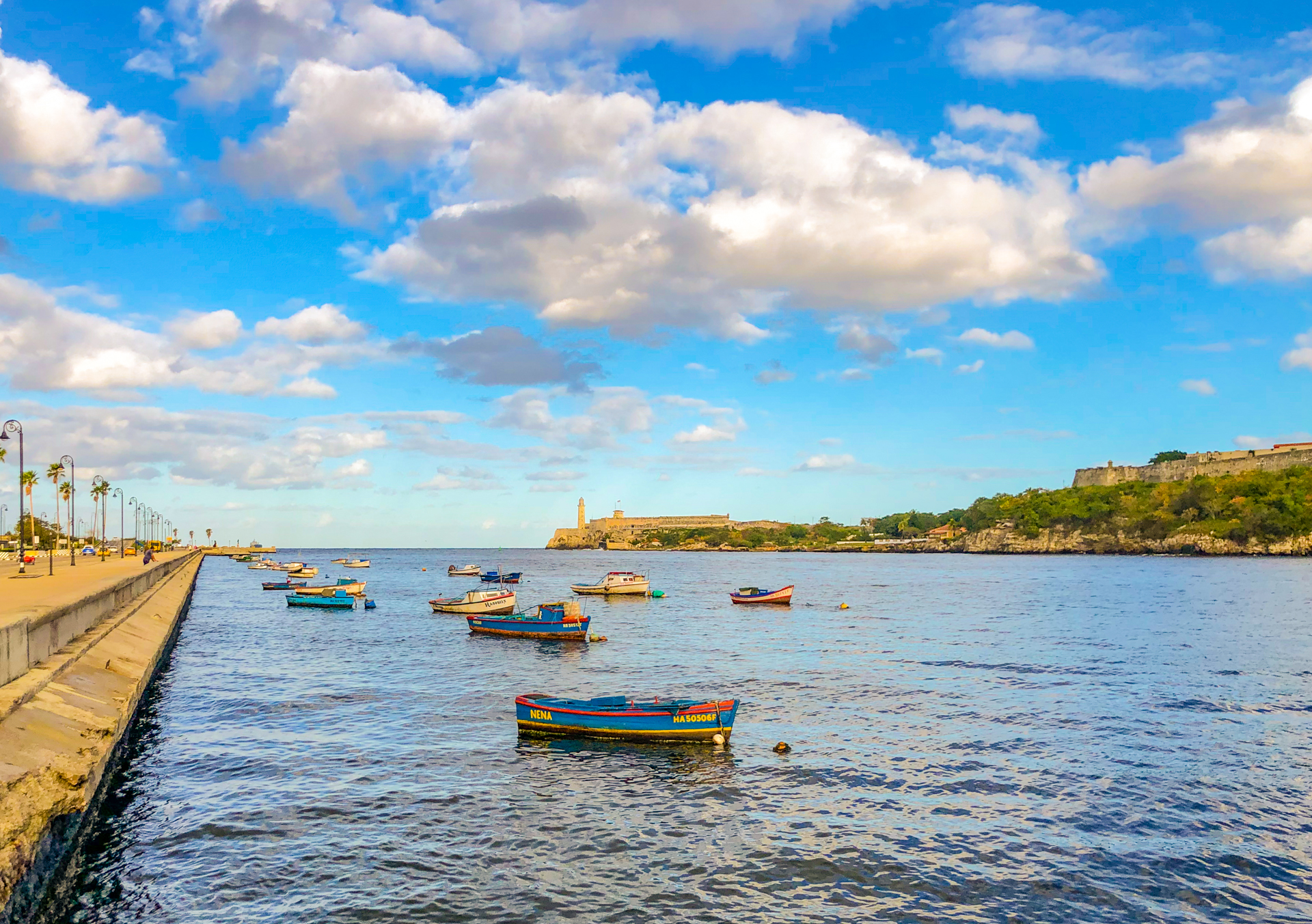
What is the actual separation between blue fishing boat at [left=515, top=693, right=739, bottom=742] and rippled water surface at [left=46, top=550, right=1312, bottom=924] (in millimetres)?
751

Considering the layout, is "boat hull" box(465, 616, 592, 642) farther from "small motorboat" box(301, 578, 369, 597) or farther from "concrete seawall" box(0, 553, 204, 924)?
"small motorboat" box(301, 578, 369, 597)

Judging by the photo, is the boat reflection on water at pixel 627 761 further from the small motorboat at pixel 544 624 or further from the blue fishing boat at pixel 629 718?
the small motorboat at pixel 544 624

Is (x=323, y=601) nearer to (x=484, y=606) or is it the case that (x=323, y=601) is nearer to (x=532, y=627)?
(x=484, y=606)

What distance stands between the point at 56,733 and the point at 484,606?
5806 centimetres

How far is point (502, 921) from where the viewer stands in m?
16.0

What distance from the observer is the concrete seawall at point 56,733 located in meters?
15.2

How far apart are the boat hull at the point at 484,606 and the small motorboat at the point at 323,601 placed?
39.8 ft

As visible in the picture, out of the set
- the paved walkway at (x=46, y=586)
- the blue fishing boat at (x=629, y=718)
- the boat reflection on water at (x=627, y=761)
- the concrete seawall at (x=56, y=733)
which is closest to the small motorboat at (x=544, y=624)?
the paved walkway at (x=46, y=586)

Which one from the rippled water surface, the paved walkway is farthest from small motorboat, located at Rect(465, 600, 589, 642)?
the paved walkway

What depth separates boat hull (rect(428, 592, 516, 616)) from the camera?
7725 cm

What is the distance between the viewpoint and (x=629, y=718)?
2947cm

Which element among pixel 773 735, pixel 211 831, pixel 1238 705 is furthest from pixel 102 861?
pixel 1238 705

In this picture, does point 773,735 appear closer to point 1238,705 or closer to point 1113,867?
point 1113,867

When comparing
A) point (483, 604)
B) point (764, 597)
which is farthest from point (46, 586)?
point (764, 597)
